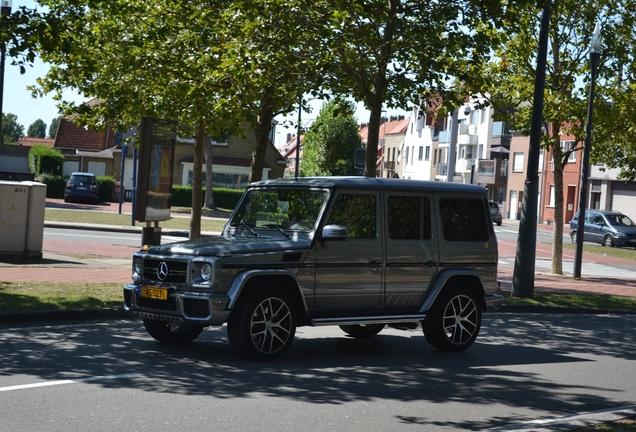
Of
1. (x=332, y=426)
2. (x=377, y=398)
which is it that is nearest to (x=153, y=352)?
(x=377, y=398)

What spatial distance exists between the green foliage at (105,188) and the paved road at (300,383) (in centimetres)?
4464

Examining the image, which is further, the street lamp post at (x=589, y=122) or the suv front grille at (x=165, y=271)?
the street lamp post at (x=589, y=122)

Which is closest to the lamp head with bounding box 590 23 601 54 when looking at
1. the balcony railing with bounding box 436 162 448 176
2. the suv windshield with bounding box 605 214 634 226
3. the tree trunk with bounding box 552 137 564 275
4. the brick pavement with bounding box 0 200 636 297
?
the tree trunk with bounding box 552 137 564 275

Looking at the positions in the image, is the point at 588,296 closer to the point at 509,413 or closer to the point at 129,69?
the point at 129,69

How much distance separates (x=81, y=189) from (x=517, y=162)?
137ft

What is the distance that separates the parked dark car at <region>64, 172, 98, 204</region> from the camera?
51856 millimetres

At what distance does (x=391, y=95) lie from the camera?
1945cm

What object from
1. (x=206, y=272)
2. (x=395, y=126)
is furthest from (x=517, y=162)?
(x=206, y=272)

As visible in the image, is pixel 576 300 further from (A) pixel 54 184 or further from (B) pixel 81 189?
(A) pixel 54 184

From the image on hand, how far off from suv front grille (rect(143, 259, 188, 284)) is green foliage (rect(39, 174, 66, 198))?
1819 inches

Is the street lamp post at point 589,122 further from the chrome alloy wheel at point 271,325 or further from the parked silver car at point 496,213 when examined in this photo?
the parked silver car at point 496,213

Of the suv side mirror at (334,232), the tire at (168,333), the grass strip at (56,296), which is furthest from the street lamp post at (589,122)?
the tire at (168,333)

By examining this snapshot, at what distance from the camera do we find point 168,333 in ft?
34.7

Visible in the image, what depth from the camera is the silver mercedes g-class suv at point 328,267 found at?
31.1 feet
